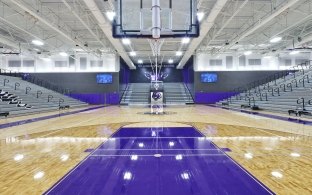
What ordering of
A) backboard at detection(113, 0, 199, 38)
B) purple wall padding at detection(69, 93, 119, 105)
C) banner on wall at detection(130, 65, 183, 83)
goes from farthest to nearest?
banner on wall at detection(130, 65, 183, 83), purple wall padding at detection(69, 93, 119, 105), backboard at detection(113, 0, 199, 38)

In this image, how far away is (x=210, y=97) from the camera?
26.4 m

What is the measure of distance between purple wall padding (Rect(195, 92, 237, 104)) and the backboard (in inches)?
733

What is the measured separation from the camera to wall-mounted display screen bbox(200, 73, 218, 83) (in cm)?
2619

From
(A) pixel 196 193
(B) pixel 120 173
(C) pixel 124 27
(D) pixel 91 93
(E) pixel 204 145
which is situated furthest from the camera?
(D) pixel 91 93

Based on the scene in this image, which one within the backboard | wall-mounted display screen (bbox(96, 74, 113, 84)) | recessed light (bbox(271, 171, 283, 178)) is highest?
the backboard

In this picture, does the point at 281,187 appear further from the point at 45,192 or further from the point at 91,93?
the point at 91,93

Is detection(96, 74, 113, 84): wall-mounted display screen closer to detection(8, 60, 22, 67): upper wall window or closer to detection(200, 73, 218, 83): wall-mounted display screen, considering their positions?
detection(8, 60, 22, 67): upper wall window

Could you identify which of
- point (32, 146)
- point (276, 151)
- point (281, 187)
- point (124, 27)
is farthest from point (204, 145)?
point (124, 27)

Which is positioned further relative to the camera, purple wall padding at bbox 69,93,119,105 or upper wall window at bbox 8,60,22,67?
upper wall window at bbox 8,60,22,67

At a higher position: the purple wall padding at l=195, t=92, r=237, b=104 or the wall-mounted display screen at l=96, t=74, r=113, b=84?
the wall-mounted display screen at l=96, t=74, r=113, b=84

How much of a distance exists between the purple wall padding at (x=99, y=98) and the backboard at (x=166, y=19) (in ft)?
60.7

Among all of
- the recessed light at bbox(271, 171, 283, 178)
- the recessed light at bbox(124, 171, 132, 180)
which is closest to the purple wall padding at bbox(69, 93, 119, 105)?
the recessed light at bbox(124, 171, 132, 180)

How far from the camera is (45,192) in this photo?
268 cm

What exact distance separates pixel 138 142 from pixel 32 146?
231cm
